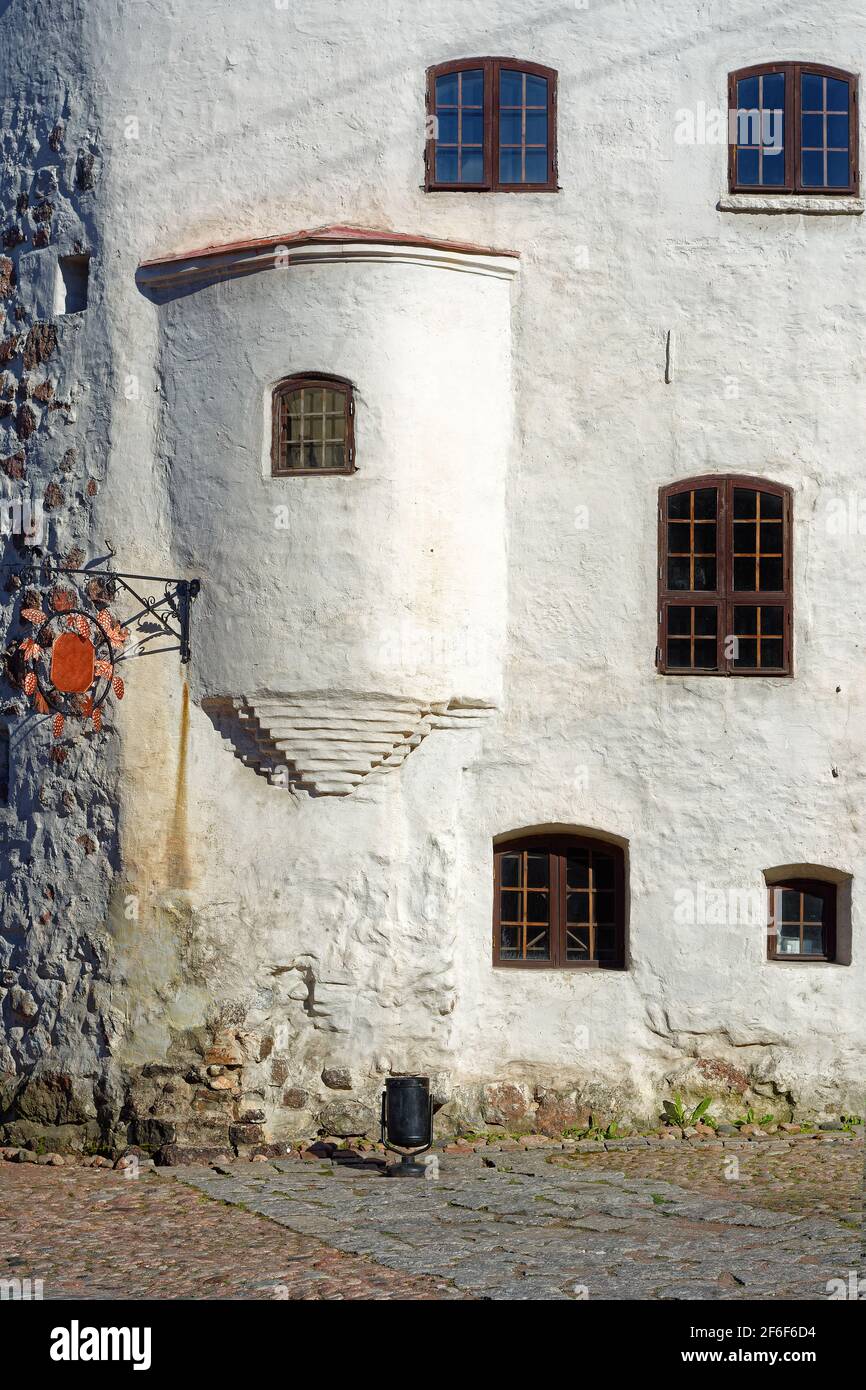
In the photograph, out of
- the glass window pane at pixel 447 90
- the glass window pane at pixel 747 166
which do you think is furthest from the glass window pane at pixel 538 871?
the glass window pane at pixel 447 90

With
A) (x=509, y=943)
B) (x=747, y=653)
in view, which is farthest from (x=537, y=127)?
(x=509, y=943)

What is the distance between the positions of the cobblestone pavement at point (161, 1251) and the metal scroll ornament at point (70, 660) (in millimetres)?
3692

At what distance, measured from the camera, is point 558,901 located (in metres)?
14.2

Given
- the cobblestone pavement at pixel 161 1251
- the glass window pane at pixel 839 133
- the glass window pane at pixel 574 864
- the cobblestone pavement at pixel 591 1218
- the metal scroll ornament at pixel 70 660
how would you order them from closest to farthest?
1. the cobblestone pavement at pixel 161 1251
2. the cobblestone pavement at pixel 591 1218
3. the metal scroll ornament at pixel 70 660
4. the glass window pane at pixel 574 864
5. the glass window pane at pixel 839 133

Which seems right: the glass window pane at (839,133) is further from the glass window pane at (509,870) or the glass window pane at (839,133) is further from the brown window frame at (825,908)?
the glass window pane at (509,870)

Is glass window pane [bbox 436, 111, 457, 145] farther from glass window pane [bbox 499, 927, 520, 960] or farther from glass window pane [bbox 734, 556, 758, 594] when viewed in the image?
glass window pane [bbox 499, 927, 520, 960]

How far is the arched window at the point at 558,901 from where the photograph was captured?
46.5 feet

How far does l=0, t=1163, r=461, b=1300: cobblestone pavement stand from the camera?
942 centimetres

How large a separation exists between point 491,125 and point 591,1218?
8.54m

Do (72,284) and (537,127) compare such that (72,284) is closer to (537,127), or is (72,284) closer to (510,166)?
(510,166)

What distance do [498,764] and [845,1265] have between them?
5284 millimetres

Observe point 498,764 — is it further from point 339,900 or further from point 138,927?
point 138,927

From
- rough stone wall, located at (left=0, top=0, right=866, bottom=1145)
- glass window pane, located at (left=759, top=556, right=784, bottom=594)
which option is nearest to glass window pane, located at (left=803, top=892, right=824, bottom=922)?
rough stone wall, located at (left=0, top=0, right=866, bottom=1145)

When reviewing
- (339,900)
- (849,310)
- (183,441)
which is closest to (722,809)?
(339,900)
